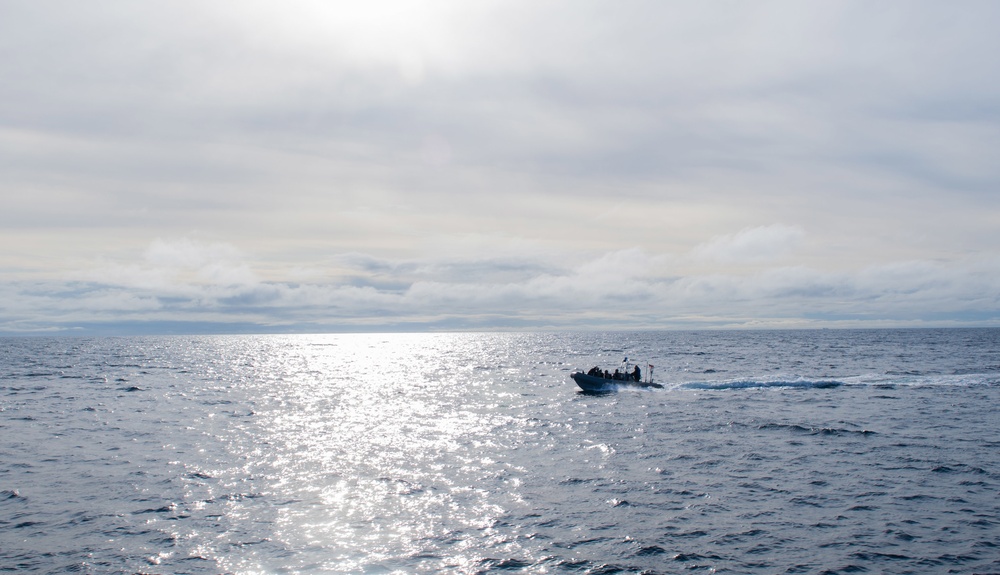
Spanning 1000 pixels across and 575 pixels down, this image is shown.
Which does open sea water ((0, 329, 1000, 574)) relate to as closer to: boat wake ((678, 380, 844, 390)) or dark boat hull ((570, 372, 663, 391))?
dark boat hull ((570, 372, 663, 391))

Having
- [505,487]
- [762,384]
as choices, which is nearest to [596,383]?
[762,384]

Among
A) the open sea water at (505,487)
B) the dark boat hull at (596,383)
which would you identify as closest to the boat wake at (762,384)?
the dark boat hull at (596,383)

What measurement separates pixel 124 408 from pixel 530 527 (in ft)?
163

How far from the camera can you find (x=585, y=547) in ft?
77.4

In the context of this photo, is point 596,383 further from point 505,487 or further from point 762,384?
point 505,487

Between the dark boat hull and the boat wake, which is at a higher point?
the dark boat hull

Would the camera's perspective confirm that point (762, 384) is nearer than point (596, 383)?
No

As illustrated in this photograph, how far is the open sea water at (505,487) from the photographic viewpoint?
74.7 feet

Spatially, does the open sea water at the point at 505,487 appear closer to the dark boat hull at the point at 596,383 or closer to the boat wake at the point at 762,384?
the dark boat hull at the point at 596,383

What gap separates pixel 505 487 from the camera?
31.4m

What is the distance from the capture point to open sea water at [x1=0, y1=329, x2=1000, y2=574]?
74.7 ft

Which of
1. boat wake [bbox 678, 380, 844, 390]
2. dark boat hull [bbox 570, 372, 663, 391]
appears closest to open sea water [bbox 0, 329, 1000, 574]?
dark boat hull [bbox 570, 372, 663, 391]

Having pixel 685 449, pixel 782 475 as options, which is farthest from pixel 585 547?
pixel 685 449

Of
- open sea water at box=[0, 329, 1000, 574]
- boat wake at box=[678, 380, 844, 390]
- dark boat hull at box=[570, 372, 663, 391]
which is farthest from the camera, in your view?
boat wake at box=[678, 380, 844, 390]
